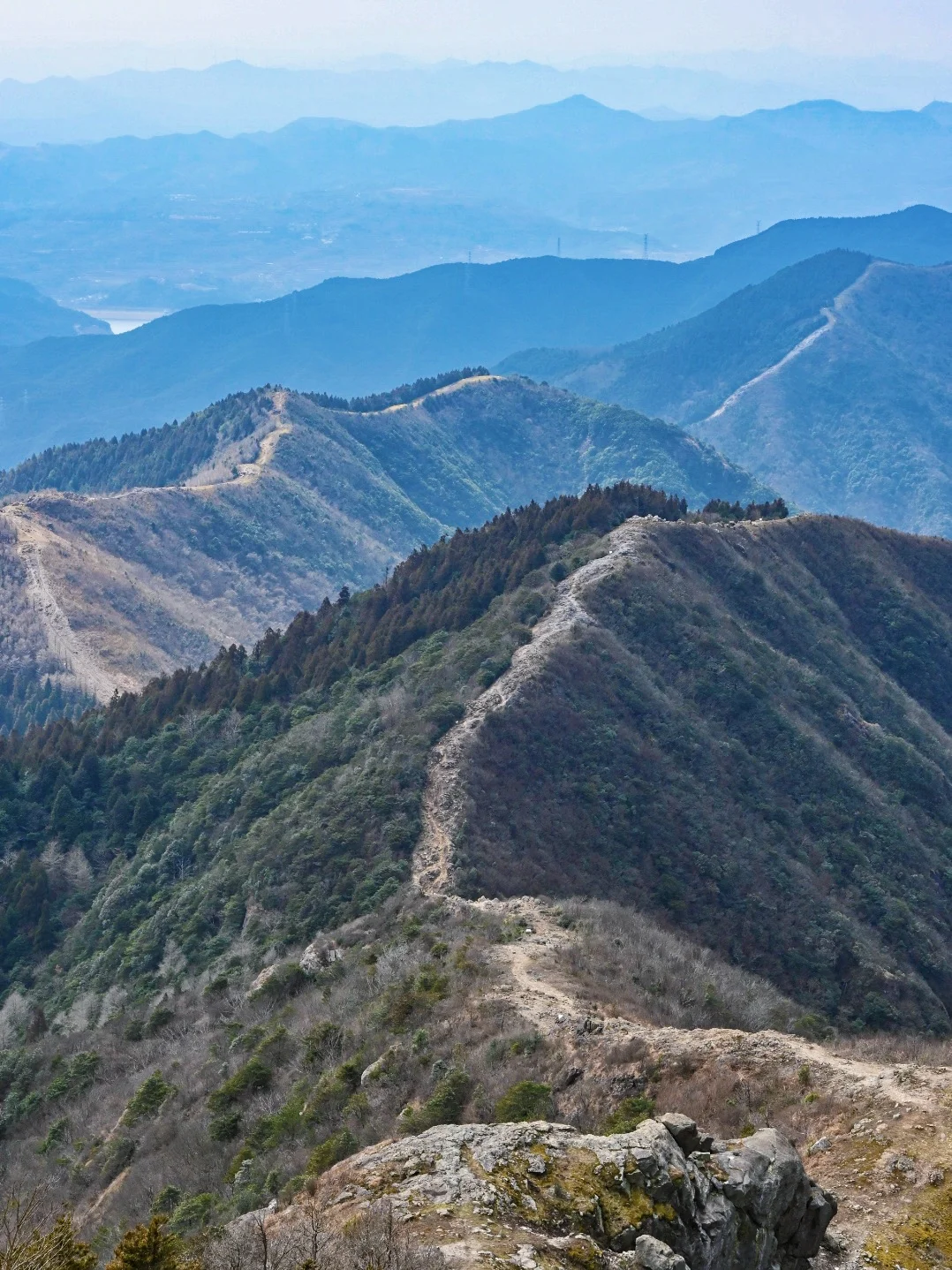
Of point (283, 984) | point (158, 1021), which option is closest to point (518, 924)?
point (283, 984)

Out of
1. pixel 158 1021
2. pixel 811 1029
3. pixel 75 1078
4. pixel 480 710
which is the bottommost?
pixel 75 1078

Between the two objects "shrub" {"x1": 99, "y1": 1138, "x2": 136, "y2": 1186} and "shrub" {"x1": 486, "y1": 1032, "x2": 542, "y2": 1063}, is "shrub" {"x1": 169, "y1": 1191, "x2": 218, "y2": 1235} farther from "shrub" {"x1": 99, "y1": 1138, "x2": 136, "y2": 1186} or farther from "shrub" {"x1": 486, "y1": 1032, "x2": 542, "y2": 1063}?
"shrub" {"x1": 486, "y1": 1032, "x2": 542, "y2": 1063}

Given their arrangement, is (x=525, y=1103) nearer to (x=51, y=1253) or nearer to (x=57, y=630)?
(x=51, y=1253)

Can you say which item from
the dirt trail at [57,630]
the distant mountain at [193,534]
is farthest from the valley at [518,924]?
the distant mountain at [193,534]

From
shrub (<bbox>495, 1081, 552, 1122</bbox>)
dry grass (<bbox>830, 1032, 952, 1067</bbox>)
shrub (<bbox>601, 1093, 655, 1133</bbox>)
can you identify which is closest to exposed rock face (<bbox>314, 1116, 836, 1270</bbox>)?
shrub (<bbox>601, 1093, 655, 1133</bbox>)

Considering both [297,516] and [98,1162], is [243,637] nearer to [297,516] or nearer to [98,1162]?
[297,516]

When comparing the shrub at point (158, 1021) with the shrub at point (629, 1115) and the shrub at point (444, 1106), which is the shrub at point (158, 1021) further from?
the shrub at point (629, 1115)

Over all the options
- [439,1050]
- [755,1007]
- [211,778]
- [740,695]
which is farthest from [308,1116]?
[211,778]
